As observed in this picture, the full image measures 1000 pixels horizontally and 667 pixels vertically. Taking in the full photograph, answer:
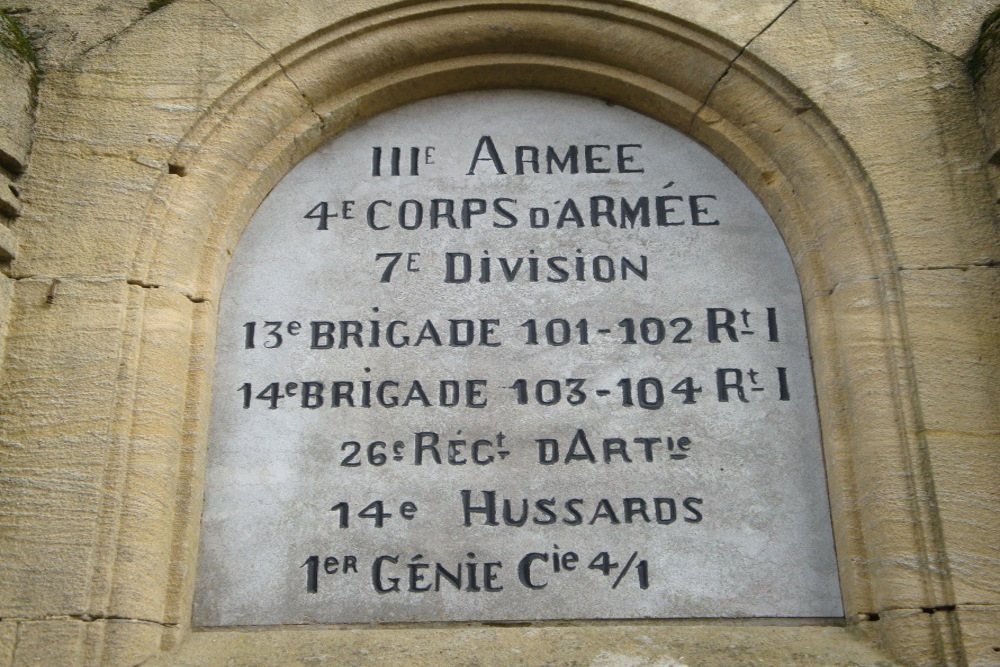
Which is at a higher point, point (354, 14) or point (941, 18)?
point (354, 14)

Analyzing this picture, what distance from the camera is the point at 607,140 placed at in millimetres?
4441

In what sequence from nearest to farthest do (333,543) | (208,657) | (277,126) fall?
(208,657), (333,543), (277,126)

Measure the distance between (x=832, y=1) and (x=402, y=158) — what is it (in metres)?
1.79

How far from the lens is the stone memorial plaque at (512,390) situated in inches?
143

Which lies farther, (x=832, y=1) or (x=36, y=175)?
(x=832, y=1)

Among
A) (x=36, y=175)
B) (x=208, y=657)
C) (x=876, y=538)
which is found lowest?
(x=208, y=657)

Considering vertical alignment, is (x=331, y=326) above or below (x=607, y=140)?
below

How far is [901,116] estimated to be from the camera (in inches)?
159

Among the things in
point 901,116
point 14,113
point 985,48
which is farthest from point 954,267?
point 14,113

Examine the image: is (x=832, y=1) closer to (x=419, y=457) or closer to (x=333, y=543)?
(x=419, y=457)

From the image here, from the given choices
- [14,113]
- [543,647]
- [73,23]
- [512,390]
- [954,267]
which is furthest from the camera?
[73,23]

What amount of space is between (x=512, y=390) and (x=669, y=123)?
134 cm

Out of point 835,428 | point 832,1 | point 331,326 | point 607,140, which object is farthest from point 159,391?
point 832,1

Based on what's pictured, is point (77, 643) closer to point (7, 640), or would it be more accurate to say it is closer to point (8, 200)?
point (7, 640)
